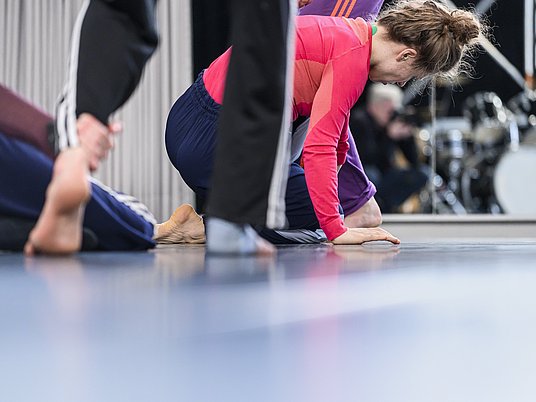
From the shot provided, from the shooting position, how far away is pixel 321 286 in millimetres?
866

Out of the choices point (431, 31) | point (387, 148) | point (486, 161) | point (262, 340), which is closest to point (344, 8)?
point (431, 31)

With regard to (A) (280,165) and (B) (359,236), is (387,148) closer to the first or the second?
(B) (359,236)

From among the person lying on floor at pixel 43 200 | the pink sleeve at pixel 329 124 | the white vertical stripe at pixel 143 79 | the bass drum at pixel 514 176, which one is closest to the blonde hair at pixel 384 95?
the bass drum at pixel 514 176

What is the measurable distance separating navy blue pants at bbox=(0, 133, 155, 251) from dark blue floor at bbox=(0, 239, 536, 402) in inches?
15.9

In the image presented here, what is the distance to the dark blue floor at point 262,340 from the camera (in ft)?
1.95

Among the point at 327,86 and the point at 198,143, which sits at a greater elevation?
the point at 327,86

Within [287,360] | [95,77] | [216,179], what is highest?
[95,77]

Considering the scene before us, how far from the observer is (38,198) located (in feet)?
4.22

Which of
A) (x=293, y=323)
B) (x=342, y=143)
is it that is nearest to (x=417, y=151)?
(x=342, y=143)

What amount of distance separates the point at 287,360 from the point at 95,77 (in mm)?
555

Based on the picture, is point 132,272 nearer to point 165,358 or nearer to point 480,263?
point 165,358

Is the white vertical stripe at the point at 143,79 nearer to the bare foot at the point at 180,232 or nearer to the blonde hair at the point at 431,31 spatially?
the bare foot at the point at 180,232

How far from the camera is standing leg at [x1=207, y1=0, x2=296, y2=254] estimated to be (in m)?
1.04

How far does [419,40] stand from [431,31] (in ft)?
0.13
